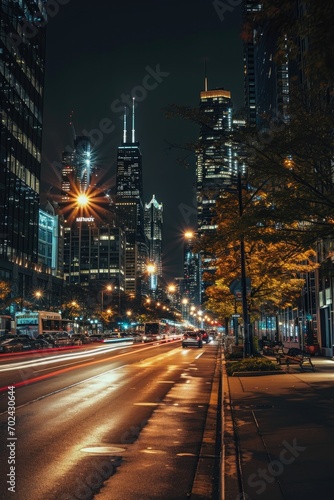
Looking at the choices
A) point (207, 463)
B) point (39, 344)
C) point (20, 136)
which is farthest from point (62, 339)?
point (207, 463)

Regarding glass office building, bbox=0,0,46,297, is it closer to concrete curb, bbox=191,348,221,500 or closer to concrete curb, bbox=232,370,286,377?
concrete curb, bbox=232,370,286,377

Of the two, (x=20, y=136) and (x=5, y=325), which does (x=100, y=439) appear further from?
(x=20, y=136)

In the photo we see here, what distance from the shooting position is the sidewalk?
21.7 feet

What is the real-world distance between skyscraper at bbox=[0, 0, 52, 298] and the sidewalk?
66.8m

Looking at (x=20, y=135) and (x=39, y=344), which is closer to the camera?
(x=39, y=344)

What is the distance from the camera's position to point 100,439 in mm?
10156

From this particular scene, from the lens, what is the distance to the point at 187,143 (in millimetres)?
17391

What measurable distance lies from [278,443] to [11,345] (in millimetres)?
40974

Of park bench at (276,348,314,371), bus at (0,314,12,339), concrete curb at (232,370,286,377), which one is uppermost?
bus at (0,314,12,339)

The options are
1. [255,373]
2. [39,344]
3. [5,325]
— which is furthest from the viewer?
[5,325]

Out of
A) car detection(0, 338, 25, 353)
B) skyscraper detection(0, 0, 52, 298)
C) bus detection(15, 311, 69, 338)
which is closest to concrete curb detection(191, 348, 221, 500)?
car detection(0, 338, 25, 353)

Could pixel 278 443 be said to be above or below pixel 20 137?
below

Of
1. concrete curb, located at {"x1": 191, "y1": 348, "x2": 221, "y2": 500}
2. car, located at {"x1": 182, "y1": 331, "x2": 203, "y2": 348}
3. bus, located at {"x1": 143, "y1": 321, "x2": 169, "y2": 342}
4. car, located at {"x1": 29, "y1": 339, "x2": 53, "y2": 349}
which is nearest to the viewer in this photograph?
concrete curb, located at {"x1": 191, "y1": 348, "x2": 221, "y2": 500}

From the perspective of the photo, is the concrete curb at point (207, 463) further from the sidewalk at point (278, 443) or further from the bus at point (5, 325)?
the bus at point (5, 325)
